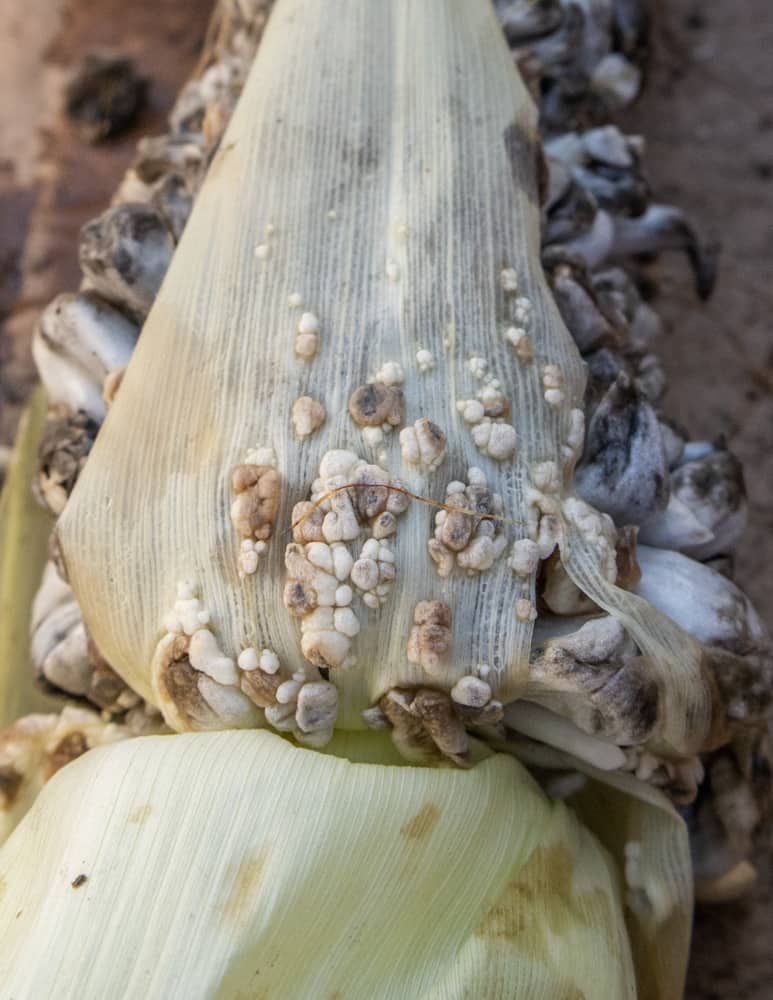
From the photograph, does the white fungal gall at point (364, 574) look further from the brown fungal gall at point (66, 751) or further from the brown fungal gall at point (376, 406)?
the brown fungal gall at point (66, 751)

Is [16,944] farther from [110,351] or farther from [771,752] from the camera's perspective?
[771,752]

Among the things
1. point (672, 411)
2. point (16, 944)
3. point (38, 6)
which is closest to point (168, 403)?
point (16, 944)

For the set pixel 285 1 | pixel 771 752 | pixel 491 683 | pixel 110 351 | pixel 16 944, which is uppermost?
pixel 285 1

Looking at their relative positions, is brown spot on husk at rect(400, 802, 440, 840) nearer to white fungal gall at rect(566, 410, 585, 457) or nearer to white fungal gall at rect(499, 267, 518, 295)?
white fungal gall at rect(566, 410, 585, 457)

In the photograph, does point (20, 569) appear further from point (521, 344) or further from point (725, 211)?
point (725, 211)

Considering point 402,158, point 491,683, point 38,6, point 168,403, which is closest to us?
point 491,683

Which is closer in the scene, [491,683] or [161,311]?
[491,683]
